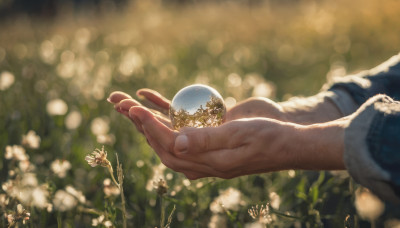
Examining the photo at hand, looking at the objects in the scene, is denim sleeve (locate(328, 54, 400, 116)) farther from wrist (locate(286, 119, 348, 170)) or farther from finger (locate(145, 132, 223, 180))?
finger (locate(145, 132, 223, 180))

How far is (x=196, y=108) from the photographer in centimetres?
205

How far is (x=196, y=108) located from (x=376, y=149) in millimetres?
835

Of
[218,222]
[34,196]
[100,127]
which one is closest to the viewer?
[34,196]

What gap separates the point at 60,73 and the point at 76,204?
2797mm

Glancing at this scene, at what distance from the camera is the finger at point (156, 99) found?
8.13ft

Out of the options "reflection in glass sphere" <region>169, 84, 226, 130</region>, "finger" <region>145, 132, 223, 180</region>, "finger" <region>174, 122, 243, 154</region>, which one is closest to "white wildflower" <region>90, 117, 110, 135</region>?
"reflection in glass sphere" <region>169, 84, 226, 130</region>

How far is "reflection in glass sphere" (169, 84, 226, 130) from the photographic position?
2.05 meters

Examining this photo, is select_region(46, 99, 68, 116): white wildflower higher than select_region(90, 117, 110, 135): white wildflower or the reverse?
higher

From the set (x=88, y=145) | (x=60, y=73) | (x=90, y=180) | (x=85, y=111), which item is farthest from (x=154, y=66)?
(x=90, y=180)

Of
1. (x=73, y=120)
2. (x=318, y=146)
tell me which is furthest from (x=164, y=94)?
(x=318, y=146)

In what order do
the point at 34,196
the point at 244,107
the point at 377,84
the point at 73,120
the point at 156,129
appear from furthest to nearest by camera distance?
the point at 73,120, the point at 244,107, the point at 377,84, the point at 34,196, the point at 156,129

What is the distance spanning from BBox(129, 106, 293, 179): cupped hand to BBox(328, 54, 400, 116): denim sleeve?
875 millimetres

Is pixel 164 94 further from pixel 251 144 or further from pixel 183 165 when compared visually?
A: pixel 251 144

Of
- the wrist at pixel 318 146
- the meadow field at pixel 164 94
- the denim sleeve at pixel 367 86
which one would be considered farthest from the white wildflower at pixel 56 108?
the wrist at pixel 318 146
